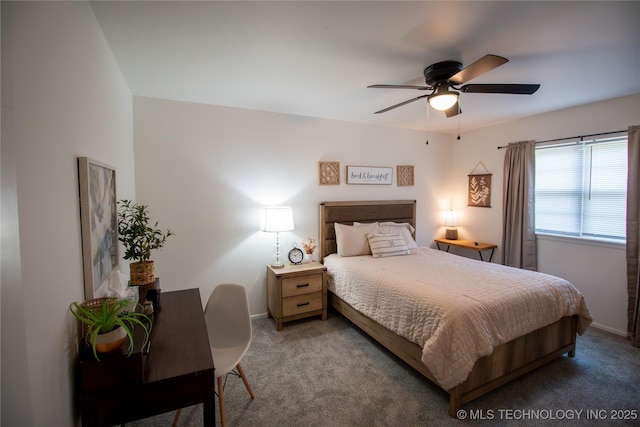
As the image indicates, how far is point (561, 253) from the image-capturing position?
3.54m

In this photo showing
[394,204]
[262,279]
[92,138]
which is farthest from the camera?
[394,204]

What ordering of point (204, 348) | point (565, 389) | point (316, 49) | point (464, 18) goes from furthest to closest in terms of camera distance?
point (565, 389), point (316, 49), point (464, 18), point (204, 348)

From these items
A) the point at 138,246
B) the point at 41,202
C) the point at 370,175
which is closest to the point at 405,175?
the point at 370,175

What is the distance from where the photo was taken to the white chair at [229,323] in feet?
6.46

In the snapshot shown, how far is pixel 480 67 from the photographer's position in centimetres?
187

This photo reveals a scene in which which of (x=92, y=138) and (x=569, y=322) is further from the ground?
(x=92, y=138)

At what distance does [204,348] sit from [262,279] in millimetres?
2126

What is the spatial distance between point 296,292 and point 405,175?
2431 millimetres

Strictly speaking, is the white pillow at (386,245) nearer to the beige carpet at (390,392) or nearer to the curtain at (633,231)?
the beige carpet at (390,392)

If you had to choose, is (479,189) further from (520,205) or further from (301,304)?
(301,304)

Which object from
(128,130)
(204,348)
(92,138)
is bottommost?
(204,348)

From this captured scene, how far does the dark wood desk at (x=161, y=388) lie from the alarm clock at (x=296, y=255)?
2023 mm

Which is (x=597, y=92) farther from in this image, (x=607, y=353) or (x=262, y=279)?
(x=262, y=279)

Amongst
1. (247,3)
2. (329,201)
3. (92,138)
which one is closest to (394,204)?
(329,201)
